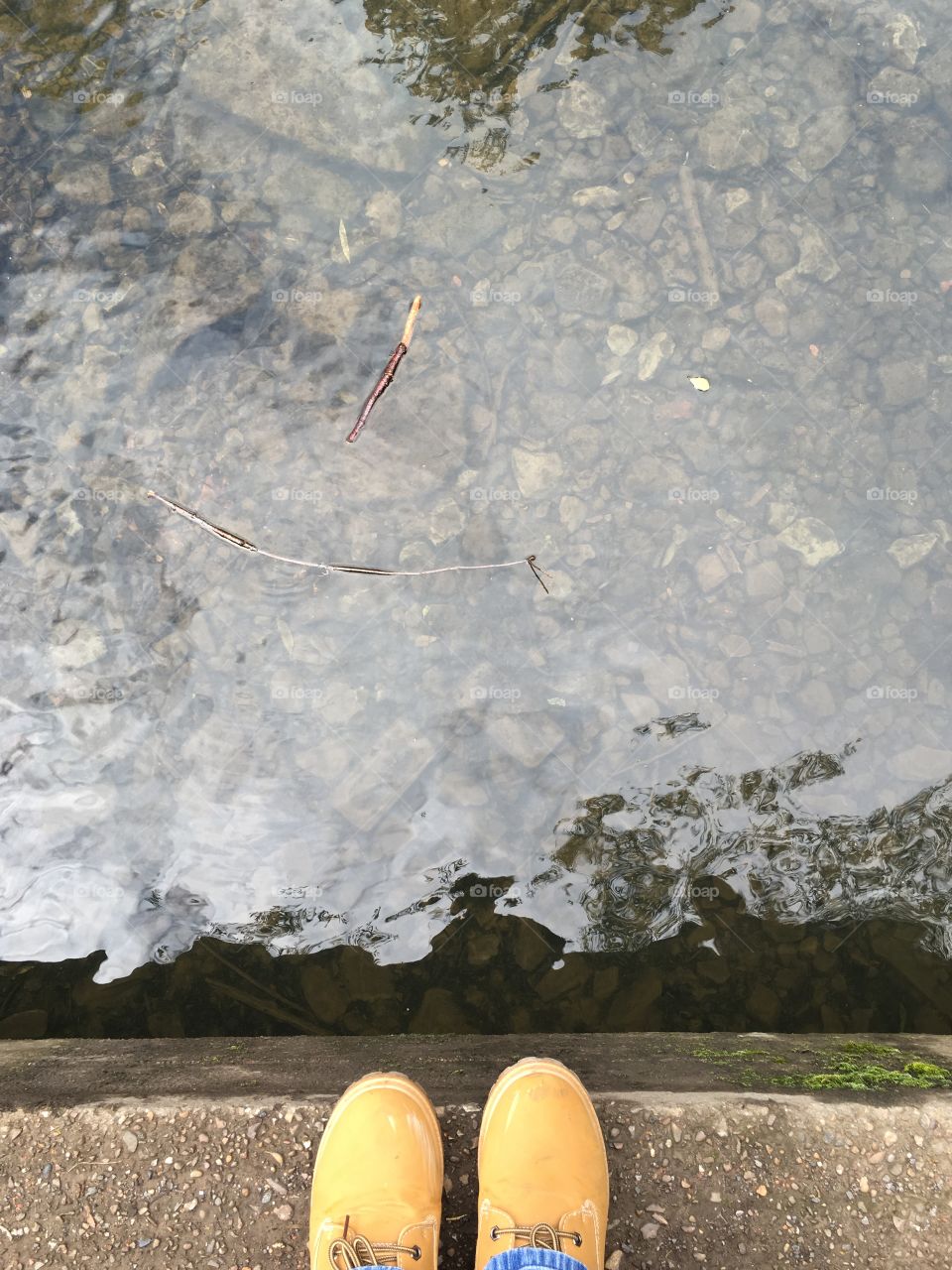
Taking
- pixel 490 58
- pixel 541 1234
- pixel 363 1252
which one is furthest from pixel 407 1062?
pixel 490 58

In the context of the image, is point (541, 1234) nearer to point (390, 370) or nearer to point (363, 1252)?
point (363, 1252)

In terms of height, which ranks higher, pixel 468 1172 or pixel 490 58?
pixel 490 58

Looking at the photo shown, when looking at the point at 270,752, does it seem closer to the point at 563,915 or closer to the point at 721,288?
the point at 563,915

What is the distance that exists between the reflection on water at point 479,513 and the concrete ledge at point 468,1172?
2.04 ft

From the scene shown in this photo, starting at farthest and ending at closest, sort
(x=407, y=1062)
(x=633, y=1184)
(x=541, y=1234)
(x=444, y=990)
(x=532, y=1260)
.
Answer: (x=444, y=990) → (x=407, y=1062) → (x=633, y=1184) → (x=541, y=1234) → (x=532, y=1260)

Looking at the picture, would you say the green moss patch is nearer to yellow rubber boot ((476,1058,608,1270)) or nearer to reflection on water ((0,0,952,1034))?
reflection on water ((0,0,952,1034))

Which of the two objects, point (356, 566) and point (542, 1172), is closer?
point (542, 1172)

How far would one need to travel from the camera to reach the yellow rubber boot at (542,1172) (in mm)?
2227

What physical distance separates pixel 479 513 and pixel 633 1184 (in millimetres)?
2291

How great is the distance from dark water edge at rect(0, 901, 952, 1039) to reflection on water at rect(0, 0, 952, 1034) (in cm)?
2

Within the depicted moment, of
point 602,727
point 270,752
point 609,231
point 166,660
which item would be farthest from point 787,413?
point 166,660

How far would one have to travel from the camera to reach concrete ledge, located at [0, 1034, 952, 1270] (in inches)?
86.7

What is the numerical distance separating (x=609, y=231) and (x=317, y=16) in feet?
4.81

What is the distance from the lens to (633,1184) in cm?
234
